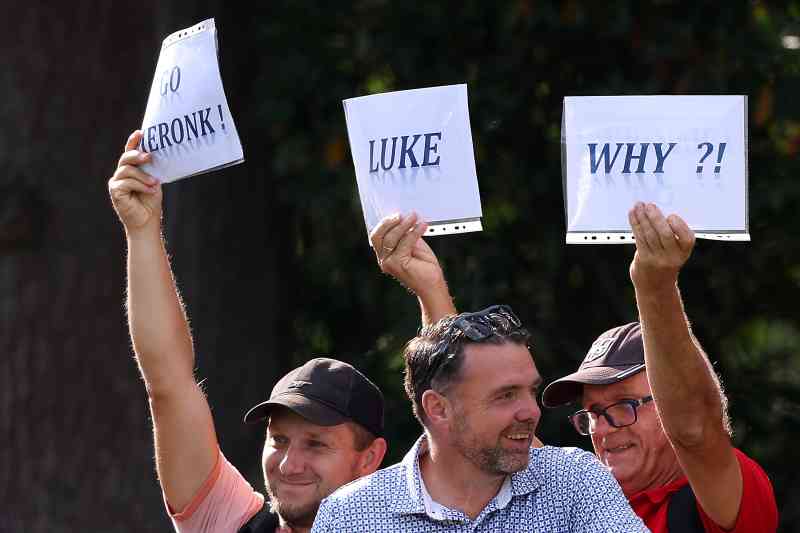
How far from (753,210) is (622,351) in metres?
1.73

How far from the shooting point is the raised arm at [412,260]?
360cm

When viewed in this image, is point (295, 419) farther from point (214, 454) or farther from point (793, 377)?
point (793, 377)

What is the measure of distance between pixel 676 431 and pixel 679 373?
0.12 m

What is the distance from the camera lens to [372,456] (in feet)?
12.3

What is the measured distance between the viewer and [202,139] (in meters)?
3.59

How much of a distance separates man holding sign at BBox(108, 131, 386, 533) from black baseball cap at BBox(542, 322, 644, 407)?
1.53ft

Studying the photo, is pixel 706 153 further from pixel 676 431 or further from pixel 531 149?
pixel 531 149

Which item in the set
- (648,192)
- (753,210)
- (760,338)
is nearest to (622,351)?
(648,192)

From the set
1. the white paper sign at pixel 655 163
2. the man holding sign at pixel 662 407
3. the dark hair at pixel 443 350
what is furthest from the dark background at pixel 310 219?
the dark hair at pixel 443 350

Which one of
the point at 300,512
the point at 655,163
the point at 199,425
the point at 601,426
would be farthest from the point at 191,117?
the point at 601,426

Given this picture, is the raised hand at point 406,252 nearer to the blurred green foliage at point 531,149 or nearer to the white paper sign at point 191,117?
the white paper sign at point 191,117

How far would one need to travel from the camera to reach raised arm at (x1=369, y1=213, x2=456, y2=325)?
11.8 feet

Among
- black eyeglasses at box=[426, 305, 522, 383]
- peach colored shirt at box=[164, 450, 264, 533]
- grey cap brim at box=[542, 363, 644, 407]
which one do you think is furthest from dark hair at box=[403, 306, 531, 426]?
peach colored shirt at box=[164, 450, 264, 533]

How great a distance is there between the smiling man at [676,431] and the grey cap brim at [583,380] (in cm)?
1
